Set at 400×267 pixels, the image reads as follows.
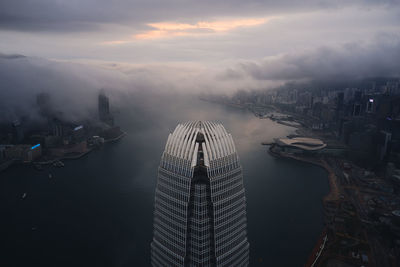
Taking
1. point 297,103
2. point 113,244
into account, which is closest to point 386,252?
point 113,244

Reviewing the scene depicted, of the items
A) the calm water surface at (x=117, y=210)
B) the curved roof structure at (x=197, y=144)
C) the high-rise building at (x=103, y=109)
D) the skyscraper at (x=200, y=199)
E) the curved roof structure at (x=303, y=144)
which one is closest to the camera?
the skyscraper at (x=200, y=199)

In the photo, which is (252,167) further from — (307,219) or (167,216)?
(167,216)

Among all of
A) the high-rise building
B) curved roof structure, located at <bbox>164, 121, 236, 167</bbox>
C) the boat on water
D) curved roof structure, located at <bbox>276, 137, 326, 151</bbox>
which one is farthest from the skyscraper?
the high-rise building

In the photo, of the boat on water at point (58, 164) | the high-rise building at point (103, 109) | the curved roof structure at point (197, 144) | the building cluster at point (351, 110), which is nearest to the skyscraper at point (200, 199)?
the curved roof structure at point (197, 144)

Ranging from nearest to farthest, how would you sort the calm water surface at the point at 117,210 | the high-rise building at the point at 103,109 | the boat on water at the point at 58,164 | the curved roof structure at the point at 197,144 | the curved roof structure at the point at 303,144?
the curved roof structure at the point at 197,144, the calm water surface at the point at 117,210, the boat on water at the point at 58,164, the curved roof structure at the point at 303,144, the high-rise building at the point at 103,109

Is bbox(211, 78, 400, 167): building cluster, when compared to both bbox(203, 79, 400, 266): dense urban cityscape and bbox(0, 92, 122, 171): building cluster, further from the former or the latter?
bbox(0, 92, 122, 171): building cluster

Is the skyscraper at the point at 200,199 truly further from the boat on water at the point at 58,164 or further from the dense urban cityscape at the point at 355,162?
the boat on water at the point at 58,164

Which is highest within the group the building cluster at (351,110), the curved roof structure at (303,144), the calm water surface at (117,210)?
the building cluster at (351,110)
